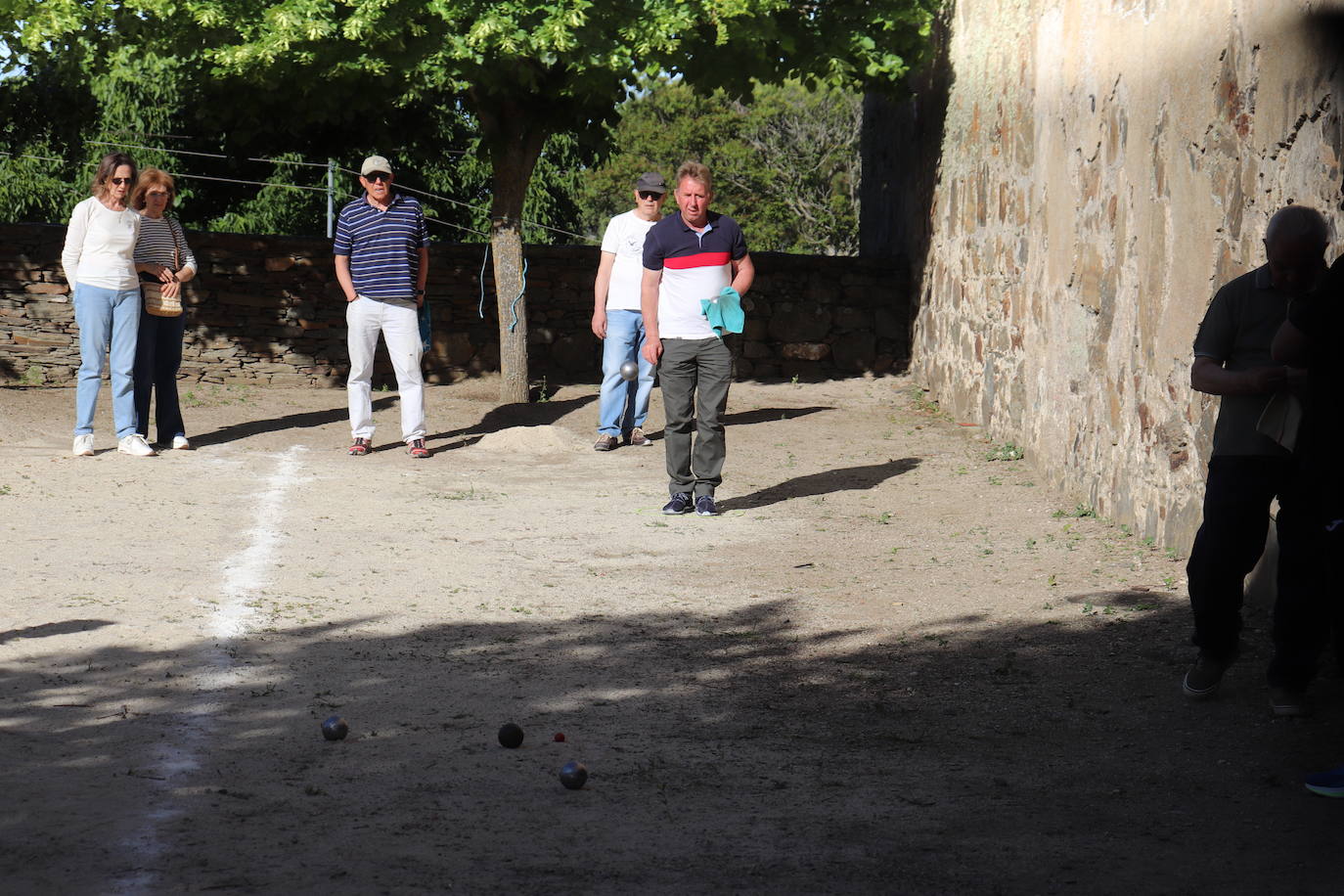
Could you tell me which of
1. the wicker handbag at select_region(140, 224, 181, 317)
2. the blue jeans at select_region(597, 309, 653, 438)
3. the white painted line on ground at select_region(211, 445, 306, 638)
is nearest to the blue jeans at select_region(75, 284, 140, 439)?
the wicker handbag at select_region(140, 224, 181, 317)

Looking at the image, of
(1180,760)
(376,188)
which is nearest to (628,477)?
(376,188)

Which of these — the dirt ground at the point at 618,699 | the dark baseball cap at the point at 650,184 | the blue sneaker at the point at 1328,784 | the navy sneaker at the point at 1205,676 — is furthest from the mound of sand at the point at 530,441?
the blue sneaker at the point at 1328,784

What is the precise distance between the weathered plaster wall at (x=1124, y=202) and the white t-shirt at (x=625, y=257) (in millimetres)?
2463

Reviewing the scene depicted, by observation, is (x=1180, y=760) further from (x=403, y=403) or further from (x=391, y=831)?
(x=403, y=403)

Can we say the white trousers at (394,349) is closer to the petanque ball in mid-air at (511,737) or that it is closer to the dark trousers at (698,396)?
the dark trousers at (698,396)

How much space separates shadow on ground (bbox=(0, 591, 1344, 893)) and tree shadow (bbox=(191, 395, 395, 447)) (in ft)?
18.0

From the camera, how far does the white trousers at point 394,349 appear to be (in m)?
9.48

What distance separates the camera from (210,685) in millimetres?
4500

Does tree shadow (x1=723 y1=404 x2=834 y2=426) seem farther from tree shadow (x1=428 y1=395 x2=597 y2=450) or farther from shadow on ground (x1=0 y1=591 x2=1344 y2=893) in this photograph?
shadow on ground (x1=0 y1=591 x2=1344 y2=893)

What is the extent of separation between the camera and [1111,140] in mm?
7566

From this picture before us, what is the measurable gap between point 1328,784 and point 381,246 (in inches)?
275

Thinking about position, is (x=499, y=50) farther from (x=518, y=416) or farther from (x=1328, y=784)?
(x=1328, y=784)

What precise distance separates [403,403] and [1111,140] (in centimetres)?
464

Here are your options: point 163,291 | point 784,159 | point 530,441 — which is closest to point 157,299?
point 163,291
